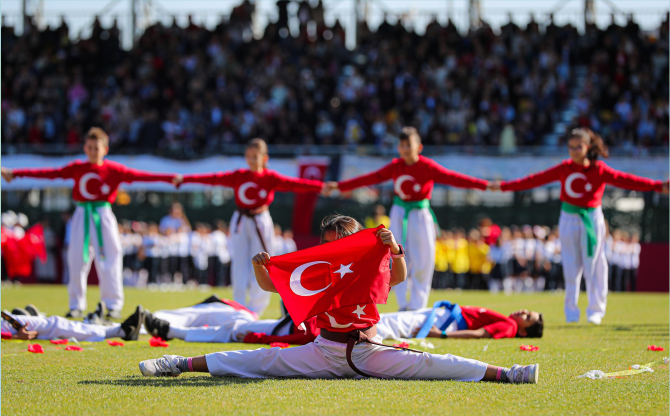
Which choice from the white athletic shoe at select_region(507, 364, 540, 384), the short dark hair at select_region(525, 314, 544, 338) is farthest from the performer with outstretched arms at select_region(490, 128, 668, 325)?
the white athletic shoe at select_region(507, 364, 540, 384)

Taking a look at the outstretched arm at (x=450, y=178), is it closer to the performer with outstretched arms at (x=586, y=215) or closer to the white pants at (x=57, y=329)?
the performer with outstretched arms at (x=586, y=215)

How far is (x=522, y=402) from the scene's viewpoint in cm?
412

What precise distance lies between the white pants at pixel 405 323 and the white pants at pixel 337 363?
190cm

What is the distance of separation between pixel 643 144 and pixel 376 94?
7.97m

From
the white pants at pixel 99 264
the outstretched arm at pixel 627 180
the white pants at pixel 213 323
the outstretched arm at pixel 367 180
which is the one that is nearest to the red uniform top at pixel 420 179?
the outstretched arm at pixel 367 180

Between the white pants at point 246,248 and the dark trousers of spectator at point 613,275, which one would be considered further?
the dark trousers of spectator at point 613,275

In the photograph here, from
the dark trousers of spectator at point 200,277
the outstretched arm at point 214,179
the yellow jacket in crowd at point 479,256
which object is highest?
the outstretched arm at point 214,179

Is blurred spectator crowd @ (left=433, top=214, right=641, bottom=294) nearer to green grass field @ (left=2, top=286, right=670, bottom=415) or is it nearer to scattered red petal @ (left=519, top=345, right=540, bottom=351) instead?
green grass field @ (left=2, top=286, right=670, bottom=415)

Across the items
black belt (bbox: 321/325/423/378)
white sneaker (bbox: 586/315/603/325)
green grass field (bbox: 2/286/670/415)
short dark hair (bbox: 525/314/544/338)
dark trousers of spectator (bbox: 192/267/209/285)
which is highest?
black belt (bbox: 321/325/423/378)

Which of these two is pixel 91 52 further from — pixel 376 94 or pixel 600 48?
pixel 600 48

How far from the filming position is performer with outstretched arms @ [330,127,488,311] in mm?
8852

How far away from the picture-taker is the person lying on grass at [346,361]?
15.5ft

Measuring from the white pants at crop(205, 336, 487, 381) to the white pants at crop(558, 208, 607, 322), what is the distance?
177 inches

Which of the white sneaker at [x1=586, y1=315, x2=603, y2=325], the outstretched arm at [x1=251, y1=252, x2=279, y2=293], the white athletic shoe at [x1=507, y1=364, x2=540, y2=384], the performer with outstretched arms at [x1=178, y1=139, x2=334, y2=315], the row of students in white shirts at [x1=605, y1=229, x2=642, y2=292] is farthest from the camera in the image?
the row of students in white shirts at [x1=605, y1=229, x2=642, y2=292]
